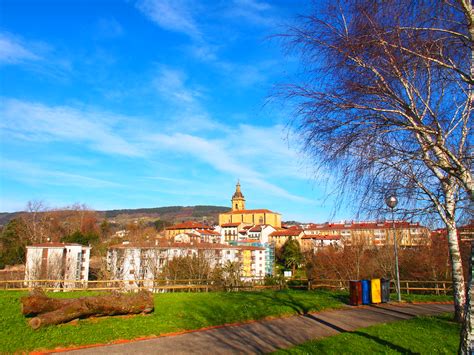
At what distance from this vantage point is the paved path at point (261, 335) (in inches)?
321

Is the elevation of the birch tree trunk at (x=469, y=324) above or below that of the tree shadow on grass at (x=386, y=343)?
above

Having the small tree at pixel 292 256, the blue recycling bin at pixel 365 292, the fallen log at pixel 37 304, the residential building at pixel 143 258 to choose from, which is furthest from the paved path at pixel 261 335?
the small tree at pixel 292 256

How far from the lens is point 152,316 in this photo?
11438mm

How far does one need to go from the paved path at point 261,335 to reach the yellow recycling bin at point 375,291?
1938 millimetres

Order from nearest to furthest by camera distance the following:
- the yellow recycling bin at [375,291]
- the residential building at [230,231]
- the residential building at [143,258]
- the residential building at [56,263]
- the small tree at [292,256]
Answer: the yellow recycling bin at [375,291] < the residential building at [56,263] < the residential building at [143,258] < the small tree at [292,256] < the residential building at [230,231]

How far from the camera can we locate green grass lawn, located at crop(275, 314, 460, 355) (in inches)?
293

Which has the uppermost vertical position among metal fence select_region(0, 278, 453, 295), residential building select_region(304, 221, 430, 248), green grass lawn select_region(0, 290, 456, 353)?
residential building select_region(304, 221, 430, 248)

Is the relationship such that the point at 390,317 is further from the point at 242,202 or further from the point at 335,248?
the point at 242,202

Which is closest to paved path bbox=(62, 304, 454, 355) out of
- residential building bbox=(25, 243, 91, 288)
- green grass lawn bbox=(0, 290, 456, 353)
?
green grass lawn bbox=(0, 290, 456, 353)

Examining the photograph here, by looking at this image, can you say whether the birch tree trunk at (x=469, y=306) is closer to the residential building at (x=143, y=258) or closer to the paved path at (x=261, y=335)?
the paved path at (x=261, y=335)

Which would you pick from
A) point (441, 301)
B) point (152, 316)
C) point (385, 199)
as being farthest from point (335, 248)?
point (385, 199)

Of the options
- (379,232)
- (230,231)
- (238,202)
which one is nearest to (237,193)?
(238,202)

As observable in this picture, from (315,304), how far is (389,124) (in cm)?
999

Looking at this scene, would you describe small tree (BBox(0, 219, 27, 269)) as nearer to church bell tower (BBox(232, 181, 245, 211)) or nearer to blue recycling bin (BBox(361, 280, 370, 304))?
blue recycling bin (BBox(361, 280, 370, 304))
